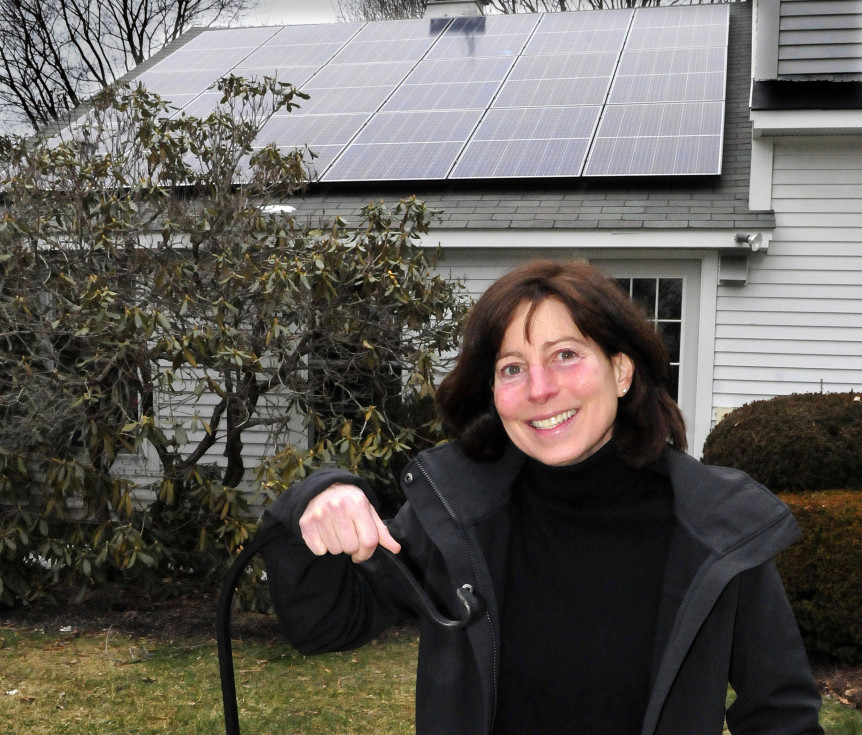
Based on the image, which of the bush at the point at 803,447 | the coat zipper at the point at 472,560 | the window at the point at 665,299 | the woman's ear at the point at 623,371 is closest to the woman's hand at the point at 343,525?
the coat zipper at the point at 472,560

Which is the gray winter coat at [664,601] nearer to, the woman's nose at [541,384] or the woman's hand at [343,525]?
the woman's hand at [343,525]

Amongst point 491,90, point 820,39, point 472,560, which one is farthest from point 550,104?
point 472,560

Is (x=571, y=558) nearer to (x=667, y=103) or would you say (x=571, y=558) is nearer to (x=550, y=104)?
(x=667, y=103)

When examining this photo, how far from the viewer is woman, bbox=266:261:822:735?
1784mm

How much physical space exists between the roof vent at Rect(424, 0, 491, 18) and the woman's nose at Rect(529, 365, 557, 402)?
39.6 feet

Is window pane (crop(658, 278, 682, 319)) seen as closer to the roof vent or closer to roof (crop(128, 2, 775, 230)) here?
roof (crop(128, 2, 775, 230))

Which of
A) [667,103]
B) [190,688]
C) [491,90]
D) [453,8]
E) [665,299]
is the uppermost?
[453,8]

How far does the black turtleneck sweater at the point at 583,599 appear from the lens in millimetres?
1861

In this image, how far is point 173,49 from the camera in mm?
13383

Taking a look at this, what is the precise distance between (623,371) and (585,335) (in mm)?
184

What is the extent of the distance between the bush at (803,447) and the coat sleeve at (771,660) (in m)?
4.24

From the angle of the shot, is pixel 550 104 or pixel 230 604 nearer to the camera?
pixel 230 604

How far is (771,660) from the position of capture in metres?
1.81

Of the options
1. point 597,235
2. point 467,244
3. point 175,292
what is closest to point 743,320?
point 597,235
